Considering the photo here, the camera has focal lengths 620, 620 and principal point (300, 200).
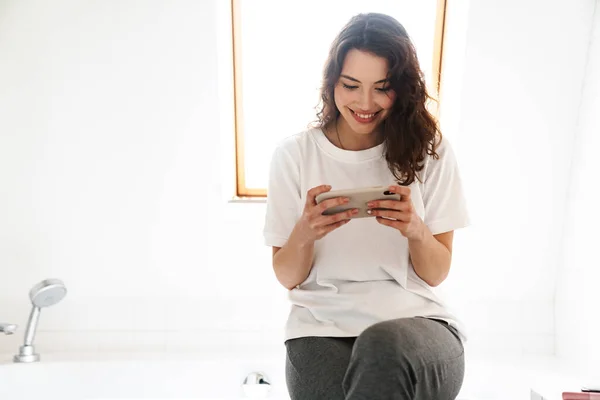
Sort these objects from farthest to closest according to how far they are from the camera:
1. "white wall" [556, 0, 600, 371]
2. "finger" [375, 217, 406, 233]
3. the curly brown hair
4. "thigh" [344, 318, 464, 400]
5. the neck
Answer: "white wall" [556, 0, 600, 371] → the neck → the curly brown hair → "finger" [375, 217, 406, 233] → "thigh" [344, 318, 464, 400]

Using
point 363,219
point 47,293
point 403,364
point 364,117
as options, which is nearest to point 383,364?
point 403,364

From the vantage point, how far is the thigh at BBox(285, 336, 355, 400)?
1.08m

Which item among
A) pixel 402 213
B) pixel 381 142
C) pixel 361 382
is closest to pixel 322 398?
pixel 361 382

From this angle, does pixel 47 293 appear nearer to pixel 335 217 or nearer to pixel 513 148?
pixel 335 217

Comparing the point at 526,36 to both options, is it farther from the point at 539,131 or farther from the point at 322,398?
the point at 322,398

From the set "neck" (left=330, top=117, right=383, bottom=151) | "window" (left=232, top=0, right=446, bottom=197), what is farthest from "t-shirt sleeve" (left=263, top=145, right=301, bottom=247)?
A: "window" (left=232, top=0, right=446, bottom=197)

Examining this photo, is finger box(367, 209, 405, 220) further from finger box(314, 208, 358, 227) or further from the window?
the window

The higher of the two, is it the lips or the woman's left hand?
the lips

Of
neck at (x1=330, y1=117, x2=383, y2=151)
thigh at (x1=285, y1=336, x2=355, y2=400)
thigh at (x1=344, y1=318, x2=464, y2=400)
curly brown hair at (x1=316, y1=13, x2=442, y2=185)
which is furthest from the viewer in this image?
neck at (x1=330, y1=117, x2=383, y2=151)

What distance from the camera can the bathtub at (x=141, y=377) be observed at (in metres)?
1.87

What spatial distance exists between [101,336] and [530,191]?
57.5 inches

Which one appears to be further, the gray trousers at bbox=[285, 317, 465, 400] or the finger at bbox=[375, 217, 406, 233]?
the finger at bbox=[375, 217, 406, 233]

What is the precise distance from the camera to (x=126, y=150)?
6.38 ft

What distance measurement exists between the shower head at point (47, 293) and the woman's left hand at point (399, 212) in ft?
3.70
